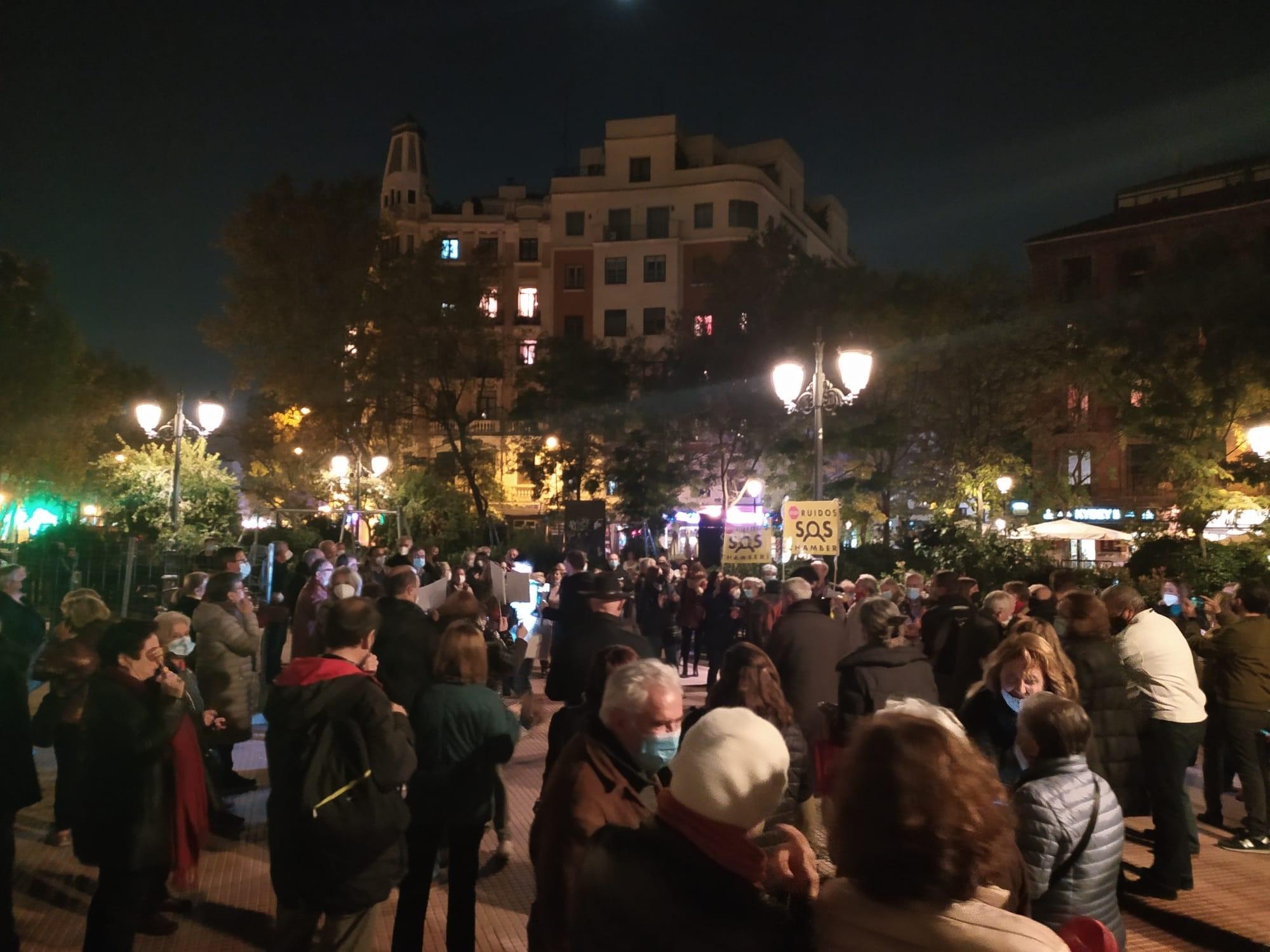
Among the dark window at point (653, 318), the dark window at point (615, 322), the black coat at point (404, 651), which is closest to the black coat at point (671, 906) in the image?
the black coat at point (404, 651)

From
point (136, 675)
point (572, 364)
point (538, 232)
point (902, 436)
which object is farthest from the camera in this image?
point (538, 232)

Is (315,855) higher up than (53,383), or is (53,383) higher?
(53,383)

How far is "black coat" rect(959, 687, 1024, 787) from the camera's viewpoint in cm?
591

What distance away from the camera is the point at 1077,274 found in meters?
54.2

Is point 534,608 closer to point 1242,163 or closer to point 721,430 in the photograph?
point 721,430

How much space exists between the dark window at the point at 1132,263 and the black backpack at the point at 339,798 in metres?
54.0

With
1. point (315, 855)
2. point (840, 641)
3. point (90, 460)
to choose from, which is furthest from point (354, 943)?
point (90, 460)

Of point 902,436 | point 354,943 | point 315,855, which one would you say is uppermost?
point 902,436

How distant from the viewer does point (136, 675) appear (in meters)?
4.64

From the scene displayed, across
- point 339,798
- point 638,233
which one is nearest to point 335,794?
point 339,798

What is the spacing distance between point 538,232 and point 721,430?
34.0 meters

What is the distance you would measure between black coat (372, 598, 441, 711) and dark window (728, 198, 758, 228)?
176 ft

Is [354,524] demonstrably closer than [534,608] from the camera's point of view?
No

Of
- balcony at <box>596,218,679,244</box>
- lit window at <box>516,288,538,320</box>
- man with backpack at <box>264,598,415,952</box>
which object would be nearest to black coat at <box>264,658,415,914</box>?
man with backpack at <box>264,598,415,952</box>
